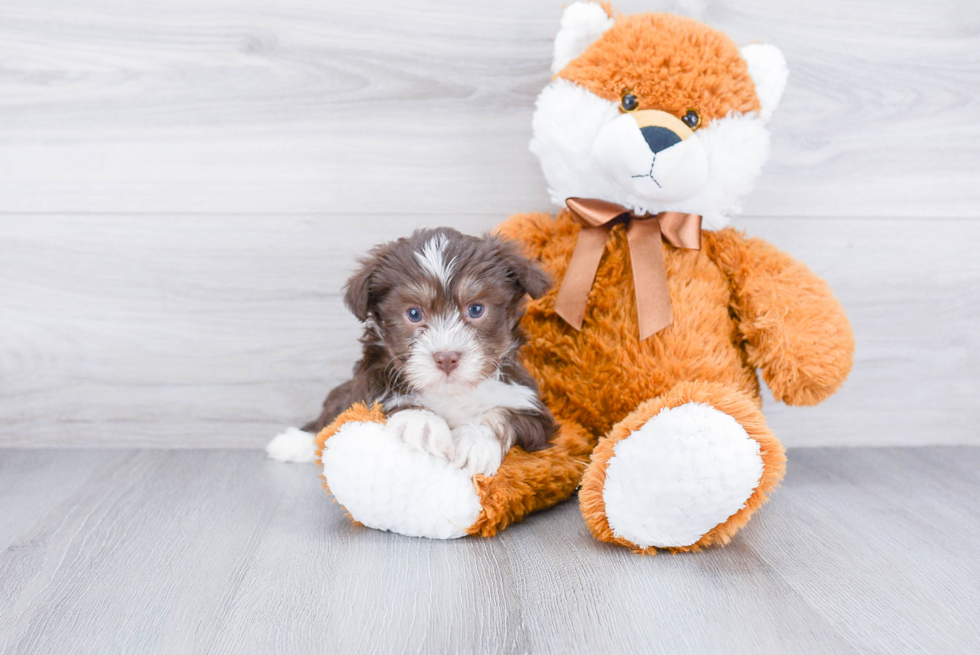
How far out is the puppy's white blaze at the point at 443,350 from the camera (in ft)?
4.70

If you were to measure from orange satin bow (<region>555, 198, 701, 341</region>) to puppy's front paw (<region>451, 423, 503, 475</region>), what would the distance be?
0.39 meters

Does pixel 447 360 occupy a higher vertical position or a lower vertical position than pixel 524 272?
lower

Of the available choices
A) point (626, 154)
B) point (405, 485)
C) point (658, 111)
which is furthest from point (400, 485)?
point (658, 111)

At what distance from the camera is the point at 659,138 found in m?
1.59

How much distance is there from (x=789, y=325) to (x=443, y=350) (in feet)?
2.60

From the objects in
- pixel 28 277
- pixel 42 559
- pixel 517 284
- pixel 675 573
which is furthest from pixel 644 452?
pixel 28 277

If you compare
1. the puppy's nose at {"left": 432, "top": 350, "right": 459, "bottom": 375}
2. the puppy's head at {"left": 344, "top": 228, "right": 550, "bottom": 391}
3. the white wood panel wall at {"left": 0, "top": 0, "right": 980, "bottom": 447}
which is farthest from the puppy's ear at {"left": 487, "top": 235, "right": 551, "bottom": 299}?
the white wood panel wall at {"left": 0, "top": 0, "right": 980, "bottom": 447}

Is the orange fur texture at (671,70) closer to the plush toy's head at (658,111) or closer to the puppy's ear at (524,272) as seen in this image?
the plush toy's head at (658,111)

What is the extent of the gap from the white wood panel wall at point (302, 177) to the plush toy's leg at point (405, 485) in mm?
699

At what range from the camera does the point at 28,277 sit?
2.10m

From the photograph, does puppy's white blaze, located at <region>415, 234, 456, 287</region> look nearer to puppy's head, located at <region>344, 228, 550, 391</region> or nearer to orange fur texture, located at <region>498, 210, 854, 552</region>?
puppy's head, located at <region>344, 228, 550, 391</region>

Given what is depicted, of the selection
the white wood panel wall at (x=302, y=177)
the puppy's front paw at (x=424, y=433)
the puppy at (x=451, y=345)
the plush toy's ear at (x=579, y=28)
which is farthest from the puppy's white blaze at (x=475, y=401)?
the plush toy's ear at (x=579, y=28)

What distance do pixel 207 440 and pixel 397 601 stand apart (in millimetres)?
1188

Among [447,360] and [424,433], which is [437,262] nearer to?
[447,360]
